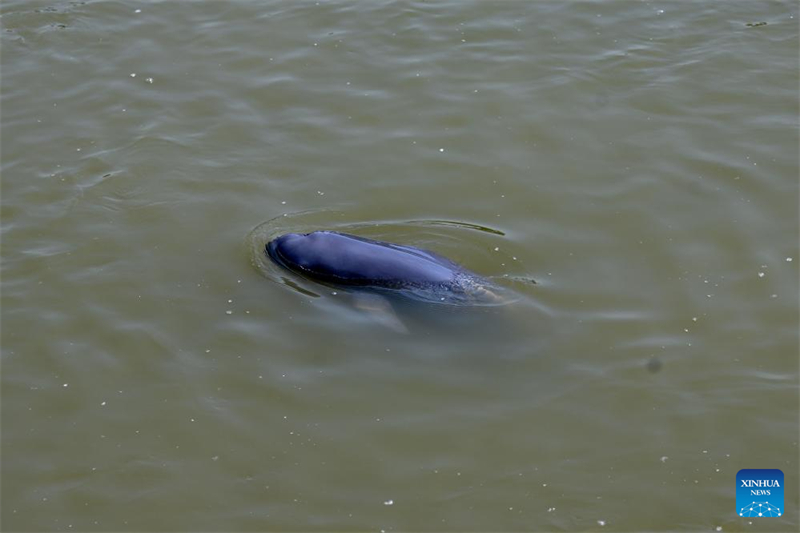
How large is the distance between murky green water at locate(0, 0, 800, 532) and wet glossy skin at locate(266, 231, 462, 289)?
0.23m

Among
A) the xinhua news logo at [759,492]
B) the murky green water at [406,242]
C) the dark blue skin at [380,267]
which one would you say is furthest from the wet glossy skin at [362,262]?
the xinhua news logo at [759,492]

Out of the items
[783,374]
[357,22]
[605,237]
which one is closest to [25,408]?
[605,237]

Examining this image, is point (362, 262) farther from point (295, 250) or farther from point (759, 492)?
point (759, 492)

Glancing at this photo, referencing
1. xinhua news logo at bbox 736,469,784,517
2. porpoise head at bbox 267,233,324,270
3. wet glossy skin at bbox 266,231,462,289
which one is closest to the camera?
xinhua news logo at bbox 736,469,784,517

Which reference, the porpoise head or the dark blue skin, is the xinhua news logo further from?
the porpoise head

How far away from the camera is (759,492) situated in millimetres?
6469

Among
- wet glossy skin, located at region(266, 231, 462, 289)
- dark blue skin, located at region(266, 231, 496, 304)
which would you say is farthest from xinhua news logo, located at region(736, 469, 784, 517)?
wet glossy skin, located at region(266, 231, 462, 289)

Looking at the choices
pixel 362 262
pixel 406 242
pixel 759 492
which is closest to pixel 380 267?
pixel 362 262

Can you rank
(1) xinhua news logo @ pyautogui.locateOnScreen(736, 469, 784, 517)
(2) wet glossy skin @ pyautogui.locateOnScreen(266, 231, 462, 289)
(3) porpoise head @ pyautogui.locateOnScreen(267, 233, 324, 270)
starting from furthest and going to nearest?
1. (3) porpoise head @ pyautogui.locateOnScreen(267, 233, 324, 270)
2. (2) wet glossy skin @ pyautogui.locateOnScreen(266, 231, 462, 289)
3. (1) xinhua news logo @ pyautogui.locateOnScreen(736, 469, 784, 517)

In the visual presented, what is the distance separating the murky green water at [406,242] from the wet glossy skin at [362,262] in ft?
0.77

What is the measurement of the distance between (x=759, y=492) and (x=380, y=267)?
328cm

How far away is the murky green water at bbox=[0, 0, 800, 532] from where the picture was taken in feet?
22.1

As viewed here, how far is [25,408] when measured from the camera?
24.1 feet

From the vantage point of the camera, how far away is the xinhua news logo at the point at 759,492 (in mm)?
6375
